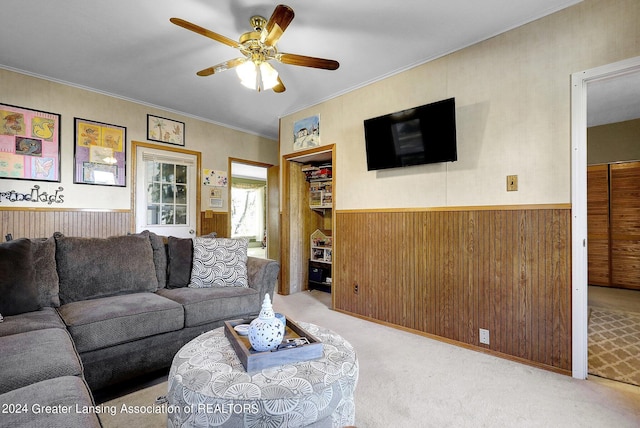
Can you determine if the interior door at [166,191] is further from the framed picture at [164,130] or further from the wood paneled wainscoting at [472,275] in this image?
the wood paneled wainscoting at [472,275]

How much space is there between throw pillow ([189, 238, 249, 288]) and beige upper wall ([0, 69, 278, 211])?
165 centimetres

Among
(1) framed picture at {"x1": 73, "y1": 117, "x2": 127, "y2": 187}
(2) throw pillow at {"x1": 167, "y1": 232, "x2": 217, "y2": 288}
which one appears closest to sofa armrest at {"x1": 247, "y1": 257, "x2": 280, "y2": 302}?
(2) throw pillow at {"x1": 167, "y1": 232, "x2": 217, "y2": 288}

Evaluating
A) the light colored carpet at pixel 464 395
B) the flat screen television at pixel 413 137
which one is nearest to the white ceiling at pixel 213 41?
the flat screen television at pixel 413 137

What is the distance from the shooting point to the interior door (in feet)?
12.6

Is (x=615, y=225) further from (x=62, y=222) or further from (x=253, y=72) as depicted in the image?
(x=62, y=222)

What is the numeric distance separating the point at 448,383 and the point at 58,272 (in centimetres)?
286

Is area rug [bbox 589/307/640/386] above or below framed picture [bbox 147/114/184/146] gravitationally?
below

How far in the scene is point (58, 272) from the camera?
217 cm

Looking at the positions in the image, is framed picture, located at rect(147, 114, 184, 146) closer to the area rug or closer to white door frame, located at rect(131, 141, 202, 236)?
white door frame, located at rect(131, 141, 202, 236)

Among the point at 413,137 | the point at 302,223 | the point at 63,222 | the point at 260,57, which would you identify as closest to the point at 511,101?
the point at 413,137

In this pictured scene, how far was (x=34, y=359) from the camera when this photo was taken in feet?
4.12

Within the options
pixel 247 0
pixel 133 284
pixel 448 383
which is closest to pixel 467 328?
pixel 448 383

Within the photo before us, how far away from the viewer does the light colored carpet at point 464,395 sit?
1585mm

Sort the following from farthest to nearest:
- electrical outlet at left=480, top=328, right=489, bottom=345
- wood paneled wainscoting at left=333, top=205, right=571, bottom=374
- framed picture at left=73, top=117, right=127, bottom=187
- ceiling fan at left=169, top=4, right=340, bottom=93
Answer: framed picture at left=73, top=117, right=127, bottom=187, electrical outlet at left=480, top=328, right=489, bottom=345, wood paneled wainscoting at left=333, top=205, right=571, bottom=374, ceiling fan at left=169, top=4, right=340, bottom=93
